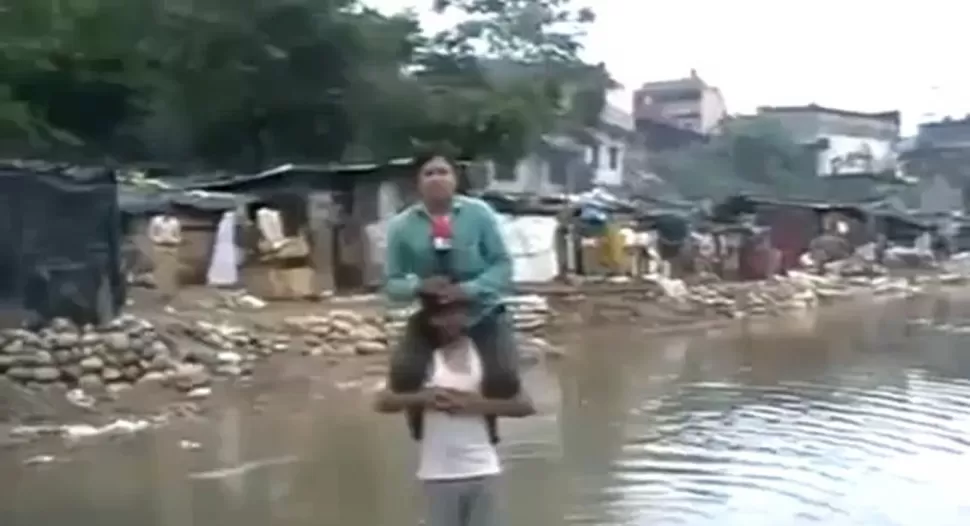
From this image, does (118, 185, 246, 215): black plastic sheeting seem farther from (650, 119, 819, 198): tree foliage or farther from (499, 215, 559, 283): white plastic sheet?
(650, 119, 819, 198): tree foliage

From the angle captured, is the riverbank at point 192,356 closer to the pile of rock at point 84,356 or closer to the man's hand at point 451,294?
Answer: the pile of rock at point 84,356

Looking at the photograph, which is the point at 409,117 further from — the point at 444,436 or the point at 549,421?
the point at 444,436

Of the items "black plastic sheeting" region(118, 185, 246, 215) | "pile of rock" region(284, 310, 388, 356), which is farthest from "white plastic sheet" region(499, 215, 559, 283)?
"pile of rock" region(284, 310, 388, 356)

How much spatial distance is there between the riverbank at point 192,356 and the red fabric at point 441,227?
901 cm

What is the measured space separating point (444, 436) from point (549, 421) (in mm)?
8407

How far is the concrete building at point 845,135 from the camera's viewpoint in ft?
196

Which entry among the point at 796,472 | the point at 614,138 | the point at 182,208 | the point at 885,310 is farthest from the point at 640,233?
the point at 796,472

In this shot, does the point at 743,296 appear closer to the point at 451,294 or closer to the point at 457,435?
the point at 457,435

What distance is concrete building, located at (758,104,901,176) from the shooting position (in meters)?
59.6

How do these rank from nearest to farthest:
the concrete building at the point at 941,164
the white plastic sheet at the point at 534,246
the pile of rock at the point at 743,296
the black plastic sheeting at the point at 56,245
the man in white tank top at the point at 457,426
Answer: the man in white tank top at the point at 457,426
the black plastic sheeting at the point at 56,245
the white plastic sheet at the point at 534,246
the pile of rock at the point at 743,296
the concrete building at the point at 941,164

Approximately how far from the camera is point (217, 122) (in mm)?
27688

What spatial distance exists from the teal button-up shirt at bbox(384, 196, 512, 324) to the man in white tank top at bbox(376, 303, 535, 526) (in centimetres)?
15

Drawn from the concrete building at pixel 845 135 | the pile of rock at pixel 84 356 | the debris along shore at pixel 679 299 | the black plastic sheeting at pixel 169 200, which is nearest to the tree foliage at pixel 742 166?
the concrete building at pixel 845 135

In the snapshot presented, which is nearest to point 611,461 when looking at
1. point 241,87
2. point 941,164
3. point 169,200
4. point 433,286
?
point 433,286
